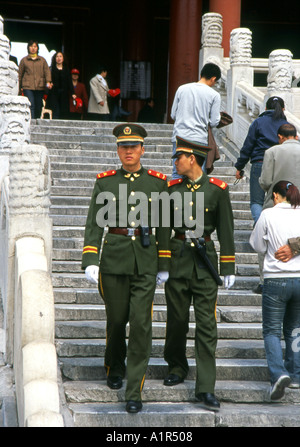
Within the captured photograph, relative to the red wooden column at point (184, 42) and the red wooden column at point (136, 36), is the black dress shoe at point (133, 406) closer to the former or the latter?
the red wooden column at point (184, 42)

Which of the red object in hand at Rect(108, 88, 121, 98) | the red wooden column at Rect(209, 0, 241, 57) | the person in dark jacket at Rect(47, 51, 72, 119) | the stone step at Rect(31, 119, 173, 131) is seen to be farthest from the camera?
the red object in hand at Rect(108, 88, 121, 98)

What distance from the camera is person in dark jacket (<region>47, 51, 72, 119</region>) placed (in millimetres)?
13602

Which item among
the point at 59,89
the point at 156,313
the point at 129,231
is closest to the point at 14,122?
the point at 156,313

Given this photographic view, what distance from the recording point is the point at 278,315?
591 centimetres

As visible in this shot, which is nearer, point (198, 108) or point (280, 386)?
point (280, 386)

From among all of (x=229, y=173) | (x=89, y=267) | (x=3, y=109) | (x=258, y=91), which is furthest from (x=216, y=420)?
(x=258, y=91)

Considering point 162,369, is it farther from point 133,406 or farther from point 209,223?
point 209,223

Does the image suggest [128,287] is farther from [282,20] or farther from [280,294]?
[282,20]

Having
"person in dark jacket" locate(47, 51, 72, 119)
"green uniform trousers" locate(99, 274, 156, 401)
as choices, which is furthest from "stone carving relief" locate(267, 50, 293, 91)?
"green uniform trousers" locate(99, 274, 156, 401)

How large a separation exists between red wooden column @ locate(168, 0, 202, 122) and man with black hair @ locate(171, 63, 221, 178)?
6.96 m

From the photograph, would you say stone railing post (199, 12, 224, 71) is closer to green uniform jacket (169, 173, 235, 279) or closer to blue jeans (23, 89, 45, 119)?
blue jeans (23, 89, 45, 119)

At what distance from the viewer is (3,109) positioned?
28.0 ft

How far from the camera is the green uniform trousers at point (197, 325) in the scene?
18.4 feet

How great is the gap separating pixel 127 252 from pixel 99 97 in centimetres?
908
